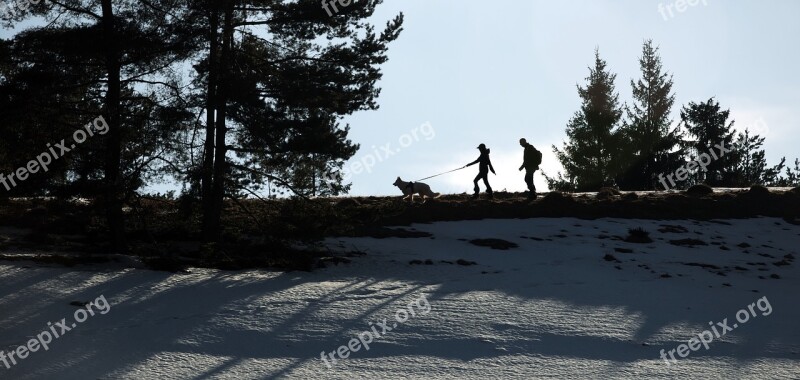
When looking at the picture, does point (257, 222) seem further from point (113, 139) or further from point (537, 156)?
point (537, 156)

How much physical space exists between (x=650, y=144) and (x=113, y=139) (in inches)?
1607

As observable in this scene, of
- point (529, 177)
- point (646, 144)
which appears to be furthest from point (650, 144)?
point (529, 177)

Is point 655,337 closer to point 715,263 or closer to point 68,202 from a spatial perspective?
point 715,263

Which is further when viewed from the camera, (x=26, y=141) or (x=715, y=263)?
(x=715, y=263)

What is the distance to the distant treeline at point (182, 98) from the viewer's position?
56.7ft

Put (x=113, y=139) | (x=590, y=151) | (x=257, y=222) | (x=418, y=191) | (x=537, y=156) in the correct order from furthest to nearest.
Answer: (x=590, y=151) < (x=418, y=191) < (x=537, y=156) < (x=257, y=222) < (x=113, y=139)

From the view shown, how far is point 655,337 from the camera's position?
44.1ft

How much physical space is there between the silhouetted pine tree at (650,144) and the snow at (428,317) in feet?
92.6

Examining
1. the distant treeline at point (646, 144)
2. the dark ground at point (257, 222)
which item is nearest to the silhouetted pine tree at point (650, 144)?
the distant treeline at point (646, 144)

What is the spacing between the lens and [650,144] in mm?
50625

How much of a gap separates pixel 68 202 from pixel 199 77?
14.4 ft

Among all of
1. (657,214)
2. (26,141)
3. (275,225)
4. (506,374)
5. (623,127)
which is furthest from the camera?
(623,127)

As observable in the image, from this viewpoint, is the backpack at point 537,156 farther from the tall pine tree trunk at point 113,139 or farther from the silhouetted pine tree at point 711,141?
the silhouetted pine tree at point 711,141

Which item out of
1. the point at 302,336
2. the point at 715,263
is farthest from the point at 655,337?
the point at 715,263
